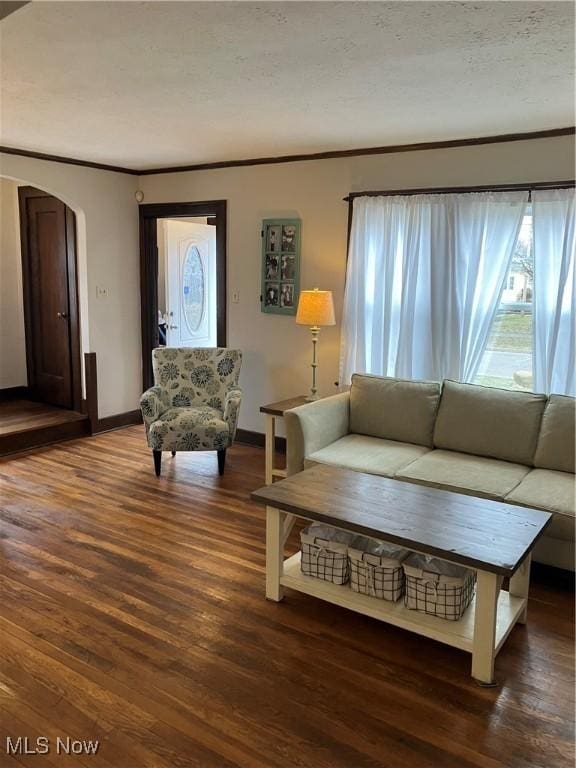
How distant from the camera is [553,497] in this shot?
2982mm

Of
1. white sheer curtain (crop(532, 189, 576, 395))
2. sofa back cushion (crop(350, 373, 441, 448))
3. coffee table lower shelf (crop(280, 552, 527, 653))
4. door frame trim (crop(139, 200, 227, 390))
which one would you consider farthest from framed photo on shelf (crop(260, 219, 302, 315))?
coffee table lower shelf (crop(280, 552, 527, 653))

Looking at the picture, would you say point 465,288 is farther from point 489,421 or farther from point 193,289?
point 193,289

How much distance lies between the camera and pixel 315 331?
4.52 metres

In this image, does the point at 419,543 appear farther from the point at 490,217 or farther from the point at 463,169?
the point at 463,169

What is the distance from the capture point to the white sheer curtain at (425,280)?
3.90 m

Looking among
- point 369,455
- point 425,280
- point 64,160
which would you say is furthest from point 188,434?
point 64,160

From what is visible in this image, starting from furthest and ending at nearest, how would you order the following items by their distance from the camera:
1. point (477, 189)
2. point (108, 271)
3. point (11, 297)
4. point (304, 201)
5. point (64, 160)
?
point (11, 297), point (108, 271), point (64, 160), point (304, 201), point (477, 189)

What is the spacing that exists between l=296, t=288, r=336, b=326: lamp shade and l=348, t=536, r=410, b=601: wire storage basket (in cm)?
198

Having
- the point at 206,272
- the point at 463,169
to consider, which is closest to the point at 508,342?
the point at 463,169

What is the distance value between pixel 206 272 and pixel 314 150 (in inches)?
97.6

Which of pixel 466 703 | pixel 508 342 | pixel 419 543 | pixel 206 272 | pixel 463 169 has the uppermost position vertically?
pixel 463 169

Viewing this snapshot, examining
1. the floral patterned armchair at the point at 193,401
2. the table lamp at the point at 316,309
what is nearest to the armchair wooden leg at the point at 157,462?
the floral patterned armchair at the point at 193,401

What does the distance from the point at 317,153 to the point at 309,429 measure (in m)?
2.16

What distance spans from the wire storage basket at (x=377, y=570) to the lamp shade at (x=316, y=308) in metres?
1.98
